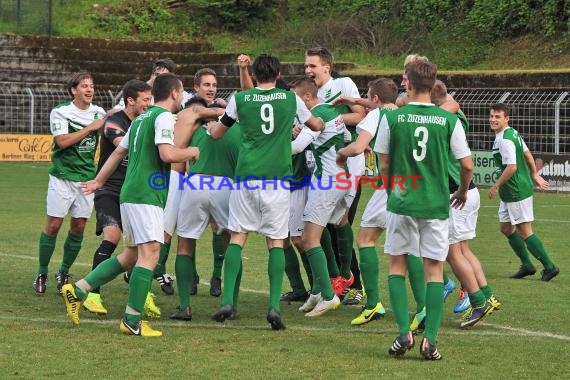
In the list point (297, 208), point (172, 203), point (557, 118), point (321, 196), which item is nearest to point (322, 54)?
point (321, 196)

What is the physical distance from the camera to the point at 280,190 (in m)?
8.97

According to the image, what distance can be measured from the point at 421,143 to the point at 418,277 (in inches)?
51.2

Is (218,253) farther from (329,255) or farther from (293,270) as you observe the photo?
(329,255)

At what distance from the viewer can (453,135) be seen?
7.79 metres

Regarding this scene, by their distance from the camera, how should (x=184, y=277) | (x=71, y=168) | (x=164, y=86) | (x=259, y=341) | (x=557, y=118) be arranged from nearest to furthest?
1. (x=259, y=341)
2. (x=164, y=86)
3. (x=184, y=277)
4. (x=71, y=168)
5. (x=557, y=118)

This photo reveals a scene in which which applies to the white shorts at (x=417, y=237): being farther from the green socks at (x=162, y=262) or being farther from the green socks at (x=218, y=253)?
the green socks at (x=162, y=262)

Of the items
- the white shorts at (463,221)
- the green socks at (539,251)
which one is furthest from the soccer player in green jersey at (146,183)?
the green socks at (539,251)

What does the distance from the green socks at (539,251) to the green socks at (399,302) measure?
4.67 metres

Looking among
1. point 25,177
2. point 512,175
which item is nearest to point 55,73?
point 25,177

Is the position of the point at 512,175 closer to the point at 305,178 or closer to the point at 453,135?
the point at 305,178

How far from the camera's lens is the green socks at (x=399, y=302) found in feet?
25.6

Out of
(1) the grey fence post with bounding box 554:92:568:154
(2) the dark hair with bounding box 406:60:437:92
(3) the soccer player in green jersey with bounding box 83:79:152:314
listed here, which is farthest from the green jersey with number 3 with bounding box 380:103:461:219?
(1) the grey fence post with bounding box 554:92:568:154

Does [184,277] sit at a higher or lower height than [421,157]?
lower

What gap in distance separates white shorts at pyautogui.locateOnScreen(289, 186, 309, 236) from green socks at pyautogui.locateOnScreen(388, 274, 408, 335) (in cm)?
223
